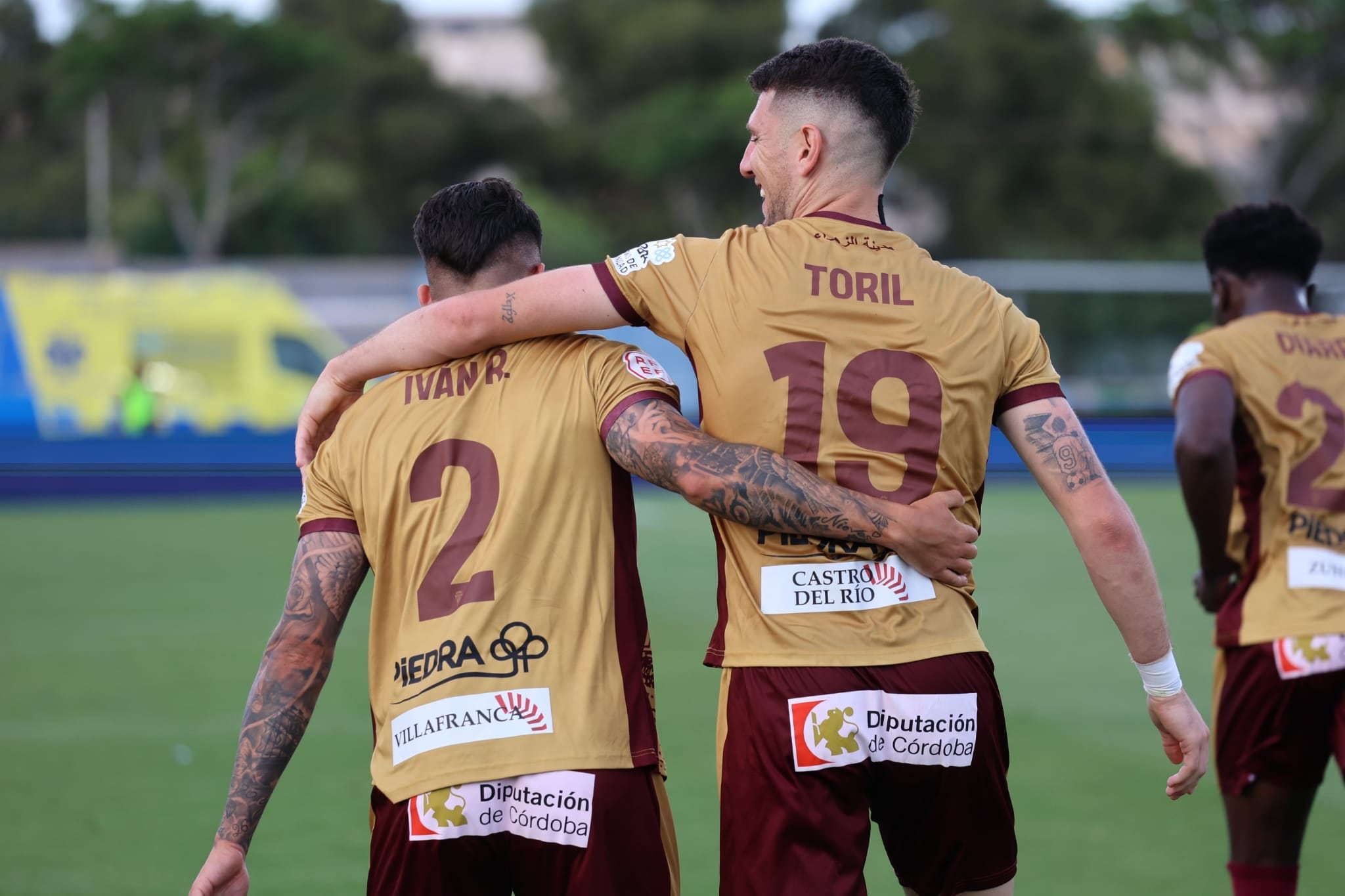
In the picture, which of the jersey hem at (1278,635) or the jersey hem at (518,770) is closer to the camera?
the jersey hem at (518,770)

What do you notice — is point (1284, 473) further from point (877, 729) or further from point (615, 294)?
point (615, 294)

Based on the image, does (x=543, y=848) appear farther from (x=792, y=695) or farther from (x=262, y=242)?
(x=262, y=242)

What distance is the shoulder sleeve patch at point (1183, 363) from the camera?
4277 mm

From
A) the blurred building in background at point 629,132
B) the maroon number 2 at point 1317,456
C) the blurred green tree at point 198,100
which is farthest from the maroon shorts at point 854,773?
the blurred green tree at point 198,100

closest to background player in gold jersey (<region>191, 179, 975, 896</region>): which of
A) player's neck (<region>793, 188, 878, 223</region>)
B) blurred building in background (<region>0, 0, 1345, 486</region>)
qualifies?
player's neck (<region>793, 188, 878, 223</region>)

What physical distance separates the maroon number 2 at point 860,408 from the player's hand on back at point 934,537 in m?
0.05

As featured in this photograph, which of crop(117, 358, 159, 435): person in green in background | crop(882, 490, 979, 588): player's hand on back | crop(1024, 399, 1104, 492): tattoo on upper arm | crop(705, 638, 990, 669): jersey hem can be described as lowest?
crop(705, 638, 990, 669): jersey hem

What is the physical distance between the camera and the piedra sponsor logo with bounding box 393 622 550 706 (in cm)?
285

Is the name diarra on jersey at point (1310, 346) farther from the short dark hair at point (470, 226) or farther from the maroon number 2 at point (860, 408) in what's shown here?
the short dark hair at point (470, 226)

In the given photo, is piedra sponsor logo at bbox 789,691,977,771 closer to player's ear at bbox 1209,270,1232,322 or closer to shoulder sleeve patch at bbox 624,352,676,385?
shoulder sleeve patch at bbox 624,352,676,385

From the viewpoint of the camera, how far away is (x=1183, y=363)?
→ 171 inches

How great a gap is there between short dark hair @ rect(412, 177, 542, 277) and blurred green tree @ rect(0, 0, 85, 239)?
53590 millimetres

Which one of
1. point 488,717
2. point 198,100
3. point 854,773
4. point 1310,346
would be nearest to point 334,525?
point 488,717

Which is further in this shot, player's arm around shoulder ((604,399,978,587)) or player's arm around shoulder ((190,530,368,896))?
player's arm around shoulder ((190,530,368,896))
